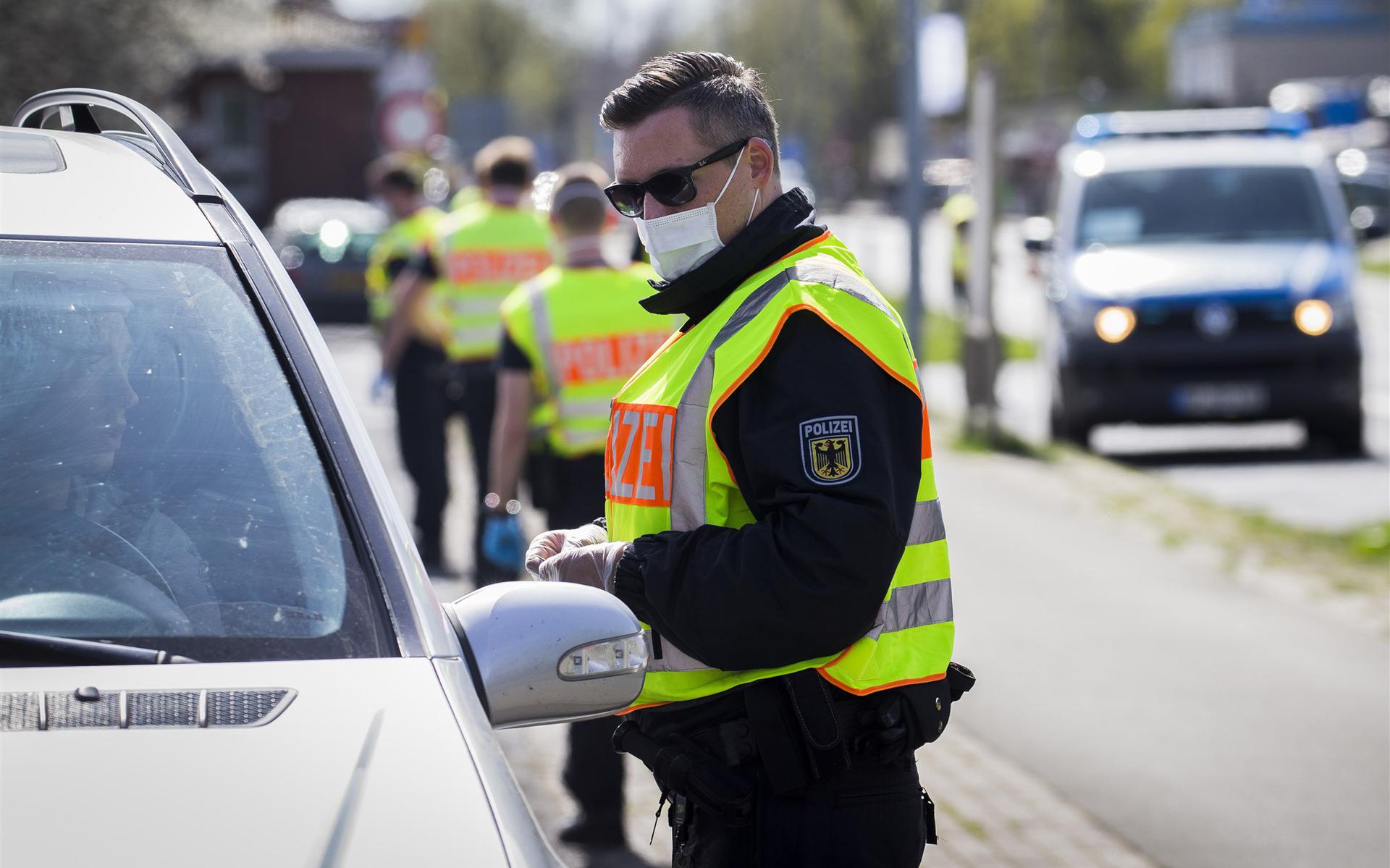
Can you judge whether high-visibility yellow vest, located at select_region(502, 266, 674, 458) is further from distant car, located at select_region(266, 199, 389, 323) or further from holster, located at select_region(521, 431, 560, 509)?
distant car, located at select_region(266, 199, 389, 323)

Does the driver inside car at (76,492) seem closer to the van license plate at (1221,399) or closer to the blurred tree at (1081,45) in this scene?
the van license plate at (1221,399)

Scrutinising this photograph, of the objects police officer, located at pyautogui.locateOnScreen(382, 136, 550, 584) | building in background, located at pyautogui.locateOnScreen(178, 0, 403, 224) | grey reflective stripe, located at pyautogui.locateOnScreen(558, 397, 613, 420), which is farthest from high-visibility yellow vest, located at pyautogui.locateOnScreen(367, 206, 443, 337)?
building in background, located at pyautogui.locateOnScreen(178, 0, 403, 224)

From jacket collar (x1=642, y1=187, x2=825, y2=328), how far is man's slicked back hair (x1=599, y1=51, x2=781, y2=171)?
0.27 feet

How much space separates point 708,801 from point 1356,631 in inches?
227

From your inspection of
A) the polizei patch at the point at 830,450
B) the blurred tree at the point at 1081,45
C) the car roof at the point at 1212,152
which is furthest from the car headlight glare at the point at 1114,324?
the blurred tree at the point at 1081,45

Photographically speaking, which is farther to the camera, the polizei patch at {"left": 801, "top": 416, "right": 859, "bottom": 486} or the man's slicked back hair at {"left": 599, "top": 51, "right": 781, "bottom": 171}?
the man's slicked back hair at {"left": 599, "top": 51, "right": 781, "bottom": 171}

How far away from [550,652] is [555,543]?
0.61 meters

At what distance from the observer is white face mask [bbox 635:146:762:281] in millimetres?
2850

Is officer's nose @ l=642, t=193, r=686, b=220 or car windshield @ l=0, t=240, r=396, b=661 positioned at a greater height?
officer's nose @ l=642, t=193, r=686, b=220

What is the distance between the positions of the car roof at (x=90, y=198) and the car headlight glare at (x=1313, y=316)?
1095 centimetres

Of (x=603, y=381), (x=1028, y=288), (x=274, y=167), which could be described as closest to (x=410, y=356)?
(x=603, y=381)

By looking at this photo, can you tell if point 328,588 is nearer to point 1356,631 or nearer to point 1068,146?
point 1356,631

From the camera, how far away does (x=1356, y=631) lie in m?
7.82

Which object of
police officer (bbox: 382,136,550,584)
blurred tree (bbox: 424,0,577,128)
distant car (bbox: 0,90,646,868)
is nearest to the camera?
distant car (bbox: 0,90,646,868)
